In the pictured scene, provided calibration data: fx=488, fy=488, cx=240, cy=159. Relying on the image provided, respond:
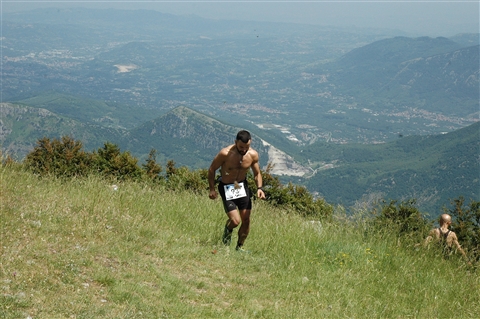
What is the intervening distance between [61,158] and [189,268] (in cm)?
912

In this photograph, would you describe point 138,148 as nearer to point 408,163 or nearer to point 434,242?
point 408,163

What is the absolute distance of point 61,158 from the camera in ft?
46.2

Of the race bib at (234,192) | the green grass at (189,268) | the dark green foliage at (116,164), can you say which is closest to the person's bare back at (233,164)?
the race bib at (234,192)

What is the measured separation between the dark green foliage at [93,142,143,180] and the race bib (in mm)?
7695

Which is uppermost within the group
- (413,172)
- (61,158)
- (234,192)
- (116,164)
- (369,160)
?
(234,192)

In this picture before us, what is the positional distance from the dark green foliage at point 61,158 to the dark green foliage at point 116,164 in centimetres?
32

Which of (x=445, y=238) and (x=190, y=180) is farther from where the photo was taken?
(x=190, y=180)

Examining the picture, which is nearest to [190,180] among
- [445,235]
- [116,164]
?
[116,164]

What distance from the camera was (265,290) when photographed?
19.5ft

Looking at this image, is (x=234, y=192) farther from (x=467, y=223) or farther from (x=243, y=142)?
(x=467, y=223)

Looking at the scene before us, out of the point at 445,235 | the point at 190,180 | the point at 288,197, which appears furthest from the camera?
the point at 288,197

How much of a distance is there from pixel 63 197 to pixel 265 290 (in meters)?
3.89

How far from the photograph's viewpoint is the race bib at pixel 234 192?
7.23 meters

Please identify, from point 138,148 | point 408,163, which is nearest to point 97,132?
point 138,148
